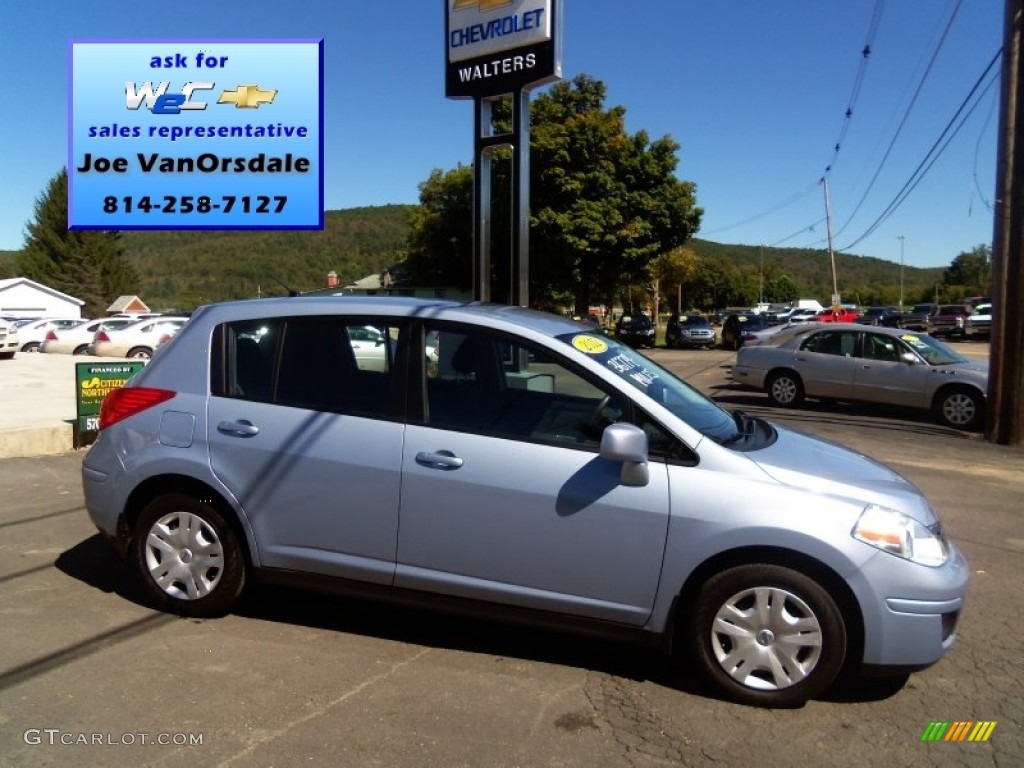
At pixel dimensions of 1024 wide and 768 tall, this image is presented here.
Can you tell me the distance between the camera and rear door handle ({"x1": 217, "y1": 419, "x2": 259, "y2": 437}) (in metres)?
4.16

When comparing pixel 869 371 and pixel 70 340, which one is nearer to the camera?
pixel 869 371

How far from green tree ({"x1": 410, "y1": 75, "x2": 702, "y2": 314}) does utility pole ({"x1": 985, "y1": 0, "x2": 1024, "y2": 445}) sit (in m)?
23.3

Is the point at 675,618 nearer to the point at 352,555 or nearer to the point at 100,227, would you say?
the point at 352,555

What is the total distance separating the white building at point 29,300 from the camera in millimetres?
55500

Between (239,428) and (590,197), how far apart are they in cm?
3186

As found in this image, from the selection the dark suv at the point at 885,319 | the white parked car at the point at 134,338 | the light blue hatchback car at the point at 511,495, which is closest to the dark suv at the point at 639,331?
the dark suv at the point at 885,319

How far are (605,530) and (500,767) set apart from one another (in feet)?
3.54

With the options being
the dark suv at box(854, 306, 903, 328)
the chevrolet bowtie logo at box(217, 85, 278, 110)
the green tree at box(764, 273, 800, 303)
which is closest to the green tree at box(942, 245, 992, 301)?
the green tree at box(764, 273, 800, 303)

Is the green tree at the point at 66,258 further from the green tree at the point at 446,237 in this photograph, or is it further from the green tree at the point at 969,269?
the green tree at the point at 969,269

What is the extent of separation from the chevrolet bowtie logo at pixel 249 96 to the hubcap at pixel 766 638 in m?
10.3

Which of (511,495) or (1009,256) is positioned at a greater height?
(1009,256)

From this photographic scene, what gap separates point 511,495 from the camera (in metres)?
3.67

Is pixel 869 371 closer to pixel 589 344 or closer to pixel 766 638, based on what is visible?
pixel 589 344

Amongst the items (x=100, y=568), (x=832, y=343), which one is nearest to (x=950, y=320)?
(x=832, y=343)
